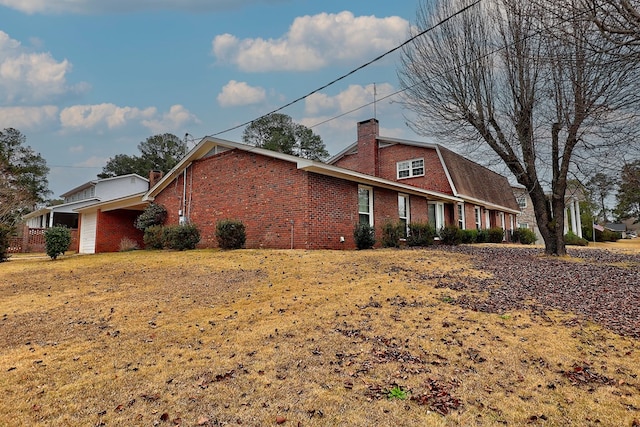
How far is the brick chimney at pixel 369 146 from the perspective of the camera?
69.4ft

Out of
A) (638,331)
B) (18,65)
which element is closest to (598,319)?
(638,331)

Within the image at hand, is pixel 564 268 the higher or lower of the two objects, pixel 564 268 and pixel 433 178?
the lower

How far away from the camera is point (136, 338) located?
467 centimetres

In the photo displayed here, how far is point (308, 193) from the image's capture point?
12.0 meters

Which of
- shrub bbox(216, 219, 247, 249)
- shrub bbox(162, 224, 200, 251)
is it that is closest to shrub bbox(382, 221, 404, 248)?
shrub bbox(216, 219, 247, 249)

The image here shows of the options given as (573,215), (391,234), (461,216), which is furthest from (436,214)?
(573,215)

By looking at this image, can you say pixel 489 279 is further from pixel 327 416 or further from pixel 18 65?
pixel 18 65

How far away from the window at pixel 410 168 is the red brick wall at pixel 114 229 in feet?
49.3

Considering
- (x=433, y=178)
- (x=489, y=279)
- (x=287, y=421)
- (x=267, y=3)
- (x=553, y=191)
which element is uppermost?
(x=267, y=3)

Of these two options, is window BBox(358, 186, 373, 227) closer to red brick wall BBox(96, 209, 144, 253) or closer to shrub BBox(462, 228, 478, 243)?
shrub BBox(462, 228, 478, 243)

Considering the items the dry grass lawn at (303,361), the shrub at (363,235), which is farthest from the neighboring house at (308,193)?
the dry grass lawn at (303,361)

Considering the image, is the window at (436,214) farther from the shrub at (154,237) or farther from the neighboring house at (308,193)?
the shrub at (154,237)

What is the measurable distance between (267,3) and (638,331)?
470 inches

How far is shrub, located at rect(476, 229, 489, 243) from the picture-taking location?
2036 centimetres
